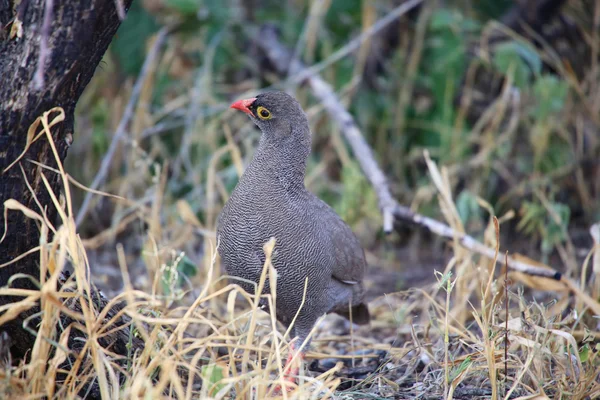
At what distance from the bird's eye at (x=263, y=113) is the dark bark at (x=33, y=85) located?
1.05m

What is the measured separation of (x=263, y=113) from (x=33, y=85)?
1.30m

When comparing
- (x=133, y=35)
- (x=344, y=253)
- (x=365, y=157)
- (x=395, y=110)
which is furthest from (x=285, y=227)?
(x=395, y=110)

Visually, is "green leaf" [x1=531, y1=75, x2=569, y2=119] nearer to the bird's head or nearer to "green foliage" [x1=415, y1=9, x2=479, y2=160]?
"green foliage" [x1=415, y1=9, x2=479, y2=160]

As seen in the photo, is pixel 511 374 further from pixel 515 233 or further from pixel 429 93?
pixel 429 93

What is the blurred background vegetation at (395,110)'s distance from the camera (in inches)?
217

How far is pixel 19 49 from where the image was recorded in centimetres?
249

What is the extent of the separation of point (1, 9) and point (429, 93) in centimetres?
Result: 448

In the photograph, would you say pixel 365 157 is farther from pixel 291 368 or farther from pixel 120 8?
pixel 120 8

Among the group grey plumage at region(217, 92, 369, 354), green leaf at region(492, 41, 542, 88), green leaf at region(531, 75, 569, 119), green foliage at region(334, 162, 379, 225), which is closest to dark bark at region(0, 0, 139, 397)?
grey plumage at region(217, 92, 369, 354)

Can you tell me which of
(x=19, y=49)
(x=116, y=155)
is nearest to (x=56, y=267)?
(x=19, y=49)

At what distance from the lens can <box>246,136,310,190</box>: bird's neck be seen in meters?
3.38

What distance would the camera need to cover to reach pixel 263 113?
139 inches

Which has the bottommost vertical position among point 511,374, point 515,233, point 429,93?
point 515,233

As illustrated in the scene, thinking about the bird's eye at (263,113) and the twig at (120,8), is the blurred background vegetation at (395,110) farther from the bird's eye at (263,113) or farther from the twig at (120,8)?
the twig at (120,8)
